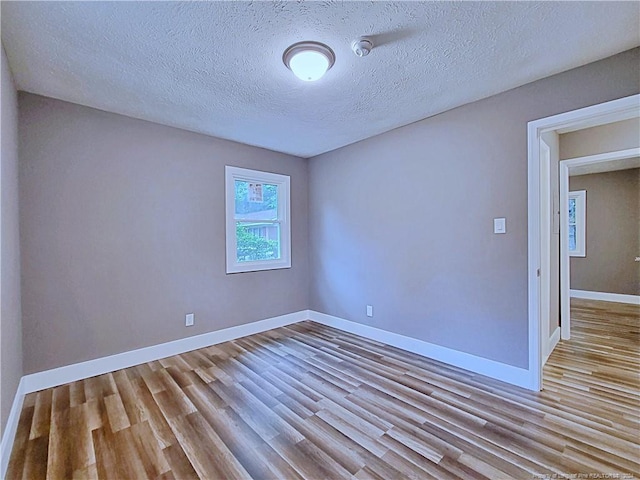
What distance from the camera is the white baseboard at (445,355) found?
2480 millimetres

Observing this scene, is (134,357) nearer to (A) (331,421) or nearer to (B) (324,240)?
(A) (331,421)

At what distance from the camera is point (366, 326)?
371cm

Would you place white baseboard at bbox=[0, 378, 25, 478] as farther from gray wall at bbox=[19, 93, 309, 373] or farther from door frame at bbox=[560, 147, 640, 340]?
door frame at bbox=[560, 147, 640, 340]

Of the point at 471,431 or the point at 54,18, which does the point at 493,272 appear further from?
the point at 54,18

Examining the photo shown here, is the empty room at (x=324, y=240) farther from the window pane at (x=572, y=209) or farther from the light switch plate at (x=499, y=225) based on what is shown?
the window pane at (x=572, y=209)

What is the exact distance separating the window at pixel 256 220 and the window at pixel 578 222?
229 inches

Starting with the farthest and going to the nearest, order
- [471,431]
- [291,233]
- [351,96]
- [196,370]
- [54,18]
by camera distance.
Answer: [291,233] < [196,370] < [351,96] < [471,431] < [54,18]

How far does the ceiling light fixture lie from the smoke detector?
0.16m

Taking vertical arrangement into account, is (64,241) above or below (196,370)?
above

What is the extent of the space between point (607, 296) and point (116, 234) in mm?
8000

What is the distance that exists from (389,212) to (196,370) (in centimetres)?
262

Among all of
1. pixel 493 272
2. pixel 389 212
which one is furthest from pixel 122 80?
pixel 493 272

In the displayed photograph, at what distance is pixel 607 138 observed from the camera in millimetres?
3391

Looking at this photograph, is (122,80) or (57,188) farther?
(57,188)
